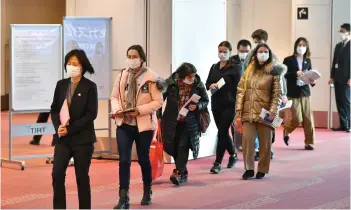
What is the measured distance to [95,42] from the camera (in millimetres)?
11516

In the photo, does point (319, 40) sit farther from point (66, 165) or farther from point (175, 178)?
point (66, 165)

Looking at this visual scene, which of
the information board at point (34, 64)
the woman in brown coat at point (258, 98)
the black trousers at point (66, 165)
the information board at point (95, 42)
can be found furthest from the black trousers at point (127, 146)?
the information board at point (95, 42)

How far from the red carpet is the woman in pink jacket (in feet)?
1.58

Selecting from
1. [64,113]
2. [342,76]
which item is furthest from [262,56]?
[342,76]

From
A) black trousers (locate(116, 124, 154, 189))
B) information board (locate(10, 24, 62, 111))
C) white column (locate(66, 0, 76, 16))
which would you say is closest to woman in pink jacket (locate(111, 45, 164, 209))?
black trousers (locate(116, 124, 154, 189))

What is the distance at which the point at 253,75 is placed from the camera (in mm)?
9898

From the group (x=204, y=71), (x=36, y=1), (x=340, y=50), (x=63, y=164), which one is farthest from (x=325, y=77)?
(x=63, y=164)

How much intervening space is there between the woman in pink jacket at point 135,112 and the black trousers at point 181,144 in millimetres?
1356

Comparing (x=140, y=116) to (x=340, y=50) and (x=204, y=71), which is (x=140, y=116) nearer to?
(x=204, y=71)

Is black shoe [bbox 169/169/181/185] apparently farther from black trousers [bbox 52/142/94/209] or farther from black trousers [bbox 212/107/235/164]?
black trousers [bbox 52/142/94/209]

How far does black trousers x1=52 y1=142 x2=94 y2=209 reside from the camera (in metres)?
7.06

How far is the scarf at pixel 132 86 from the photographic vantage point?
322 inches

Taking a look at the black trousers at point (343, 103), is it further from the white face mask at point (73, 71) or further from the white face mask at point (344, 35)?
the white face mask at point (73, 71)

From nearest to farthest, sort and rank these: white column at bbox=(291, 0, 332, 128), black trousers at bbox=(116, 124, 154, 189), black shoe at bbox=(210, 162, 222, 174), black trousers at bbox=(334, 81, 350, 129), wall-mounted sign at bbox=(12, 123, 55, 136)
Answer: black trousers at bbox=(116, 124, 154, 189), black shoe at bbox=(210, 162, 222, 174), wall-mounted sign at bbox=(12, 123, 55, 136), black trousers at bbox=(334, 81, 350, 129), white column at bbox=(291, 0, 332, 128)
